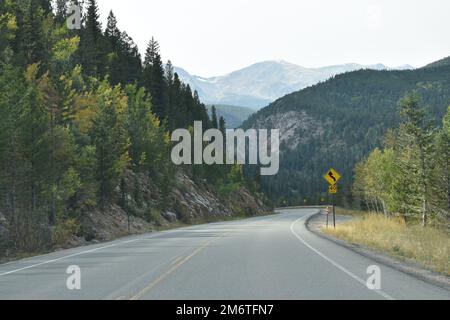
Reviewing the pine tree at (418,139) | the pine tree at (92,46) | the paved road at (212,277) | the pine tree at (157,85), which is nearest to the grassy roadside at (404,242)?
the paved road at (212,277)

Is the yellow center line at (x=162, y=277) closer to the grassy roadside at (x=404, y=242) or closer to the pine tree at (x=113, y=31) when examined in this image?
the grassy roadside at (x=404, y=242)

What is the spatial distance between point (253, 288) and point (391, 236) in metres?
15.4

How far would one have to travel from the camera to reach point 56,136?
2858 cm

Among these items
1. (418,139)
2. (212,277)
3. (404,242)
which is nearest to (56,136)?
(404,242)

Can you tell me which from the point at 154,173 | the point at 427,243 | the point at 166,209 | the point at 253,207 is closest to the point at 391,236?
the point at 427,243

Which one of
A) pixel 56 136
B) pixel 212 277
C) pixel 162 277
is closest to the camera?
pixel 212 277

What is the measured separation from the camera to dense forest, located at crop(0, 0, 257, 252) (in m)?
25.2

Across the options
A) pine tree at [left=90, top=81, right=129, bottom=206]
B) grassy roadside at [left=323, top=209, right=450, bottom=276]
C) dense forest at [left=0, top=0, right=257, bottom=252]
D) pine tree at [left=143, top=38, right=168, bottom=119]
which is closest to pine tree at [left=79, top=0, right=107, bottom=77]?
dense forest at [left=0, top=0, right=257, bottom=252]

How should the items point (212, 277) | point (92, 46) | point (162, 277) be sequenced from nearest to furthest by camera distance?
point (212, 277) < point (162, 277) < point (92, 46)

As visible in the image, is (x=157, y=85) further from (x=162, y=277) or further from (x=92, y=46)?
(x=162, y=277)

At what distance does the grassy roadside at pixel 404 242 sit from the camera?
16547 mm

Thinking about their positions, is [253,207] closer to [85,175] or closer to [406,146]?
Result: [406,146]

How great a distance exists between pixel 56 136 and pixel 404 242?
16.8 m
